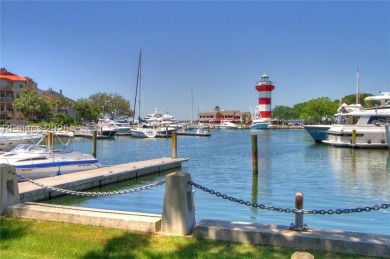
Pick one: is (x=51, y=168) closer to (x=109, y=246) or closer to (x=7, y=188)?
(x=7, y=188)

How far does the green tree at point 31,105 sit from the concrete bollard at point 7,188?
81411 mm

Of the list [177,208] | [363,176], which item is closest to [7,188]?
[177,208]

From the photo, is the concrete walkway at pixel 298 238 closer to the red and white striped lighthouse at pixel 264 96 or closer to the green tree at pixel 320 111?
the red and white striped lighthouse at pixel 264 96

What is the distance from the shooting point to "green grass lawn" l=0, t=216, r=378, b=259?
6859 millimetres

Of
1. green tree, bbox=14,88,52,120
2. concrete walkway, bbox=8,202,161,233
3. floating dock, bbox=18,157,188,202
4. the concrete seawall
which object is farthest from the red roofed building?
the concrete seawall

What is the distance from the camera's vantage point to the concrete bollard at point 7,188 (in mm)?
9633

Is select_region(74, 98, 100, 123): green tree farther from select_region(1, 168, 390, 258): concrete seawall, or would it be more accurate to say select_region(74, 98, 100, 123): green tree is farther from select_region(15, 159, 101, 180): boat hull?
select_region(1, 168, 390, 258): concrete seawall

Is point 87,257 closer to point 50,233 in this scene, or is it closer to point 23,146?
point 50,233

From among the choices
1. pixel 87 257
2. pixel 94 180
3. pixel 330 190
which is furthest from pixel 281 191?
pixel 87 257

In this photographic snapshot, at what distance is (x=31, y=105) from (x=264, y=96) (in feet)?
247

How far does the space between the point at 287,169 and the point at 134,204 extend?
16192mm

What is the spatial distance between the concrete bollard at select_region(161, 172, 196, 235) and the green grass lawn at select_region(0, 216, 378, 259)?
28 cm

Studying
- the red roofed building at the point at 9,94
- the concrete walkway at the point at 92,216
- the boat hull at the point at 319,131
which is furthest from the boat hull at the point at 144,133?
the concrete walkway at the point at 92,216

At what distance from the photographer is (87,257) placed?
6.84 m
